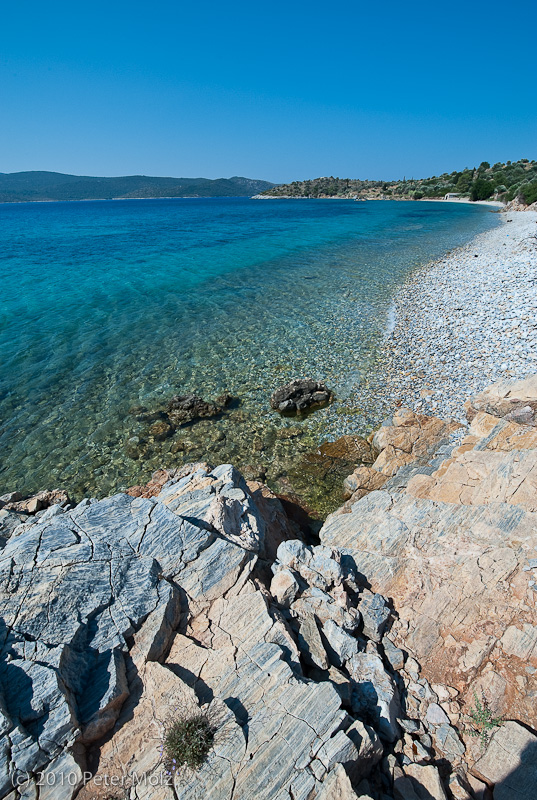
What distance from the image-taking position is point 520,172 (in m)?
134

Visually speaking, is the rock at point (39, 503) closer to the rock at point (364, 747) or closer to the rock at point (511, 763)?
the rock at point (364, 747)

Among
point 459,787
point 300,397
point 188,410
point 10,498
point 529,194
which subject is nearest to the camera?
point 459,787

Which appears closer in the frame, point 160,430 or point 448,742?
point 448,742

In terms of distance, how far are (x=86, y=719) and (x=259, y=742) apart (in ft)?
7.70

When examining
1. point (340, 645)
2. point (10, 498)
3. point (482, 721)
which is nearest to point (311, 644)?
point (340, 645)

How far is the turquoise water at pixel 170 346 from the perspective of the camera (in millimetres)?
15180

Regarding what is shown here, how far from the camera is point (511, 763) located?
548 cm

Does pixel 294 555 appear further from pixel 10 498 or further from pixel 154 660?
pixel 10 498

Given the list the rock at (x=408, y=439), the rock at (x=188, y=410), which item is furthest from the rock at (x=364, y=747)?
the rock at (x=188, y=410)

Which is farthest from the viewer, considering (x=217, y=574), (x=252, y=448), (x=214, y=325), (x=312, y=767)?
(x=214, y=325)

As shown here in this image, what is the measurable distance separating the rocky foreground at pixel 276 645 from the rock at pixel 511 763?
2 centimetres

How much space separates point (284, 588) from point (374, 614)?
1.82m

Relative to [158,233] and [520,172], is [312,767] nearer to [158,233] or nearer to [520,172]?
[158,233]

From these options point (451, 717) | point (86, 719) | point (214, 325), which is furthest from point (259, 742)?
point (214, 325)
